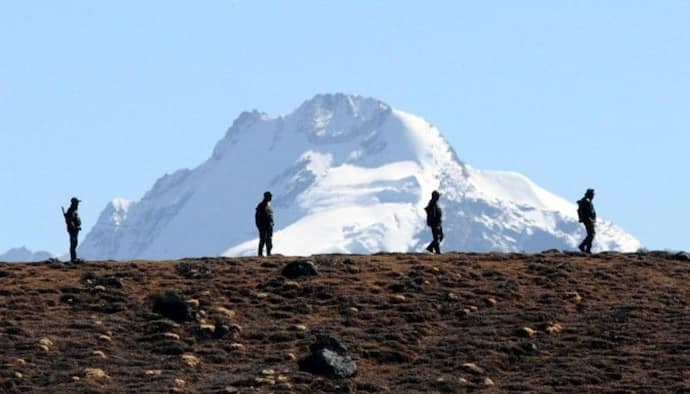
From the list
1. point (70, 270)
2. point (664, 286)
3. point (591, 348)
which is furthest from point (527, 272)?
point (70, 270)

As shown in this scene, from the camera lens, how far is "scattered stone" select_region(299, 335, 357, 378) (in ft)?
180

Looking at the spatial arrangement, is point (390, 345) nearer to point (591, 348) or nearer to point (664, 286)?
point (591, 348)

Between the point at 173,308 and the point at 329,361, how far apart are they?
715 cm

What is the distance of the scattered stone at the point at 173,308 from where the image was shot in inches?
2365

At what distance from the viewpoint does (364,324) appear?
6009 centimetres

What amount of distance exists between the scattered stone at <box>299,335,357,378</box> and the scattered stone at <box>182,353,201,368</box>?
9.30ft

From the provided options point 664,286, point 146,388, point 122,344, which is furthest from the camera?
point 664,286

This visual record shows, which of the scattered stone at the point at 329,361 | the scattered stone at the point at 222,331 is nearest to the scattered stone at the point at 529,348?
the scattered stone at the point at 329,361

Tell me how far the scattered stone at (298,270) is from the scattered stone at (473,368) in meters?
10.4

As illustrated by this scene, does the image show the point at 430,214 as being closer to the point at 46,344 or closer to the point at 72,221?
the point at 72,221

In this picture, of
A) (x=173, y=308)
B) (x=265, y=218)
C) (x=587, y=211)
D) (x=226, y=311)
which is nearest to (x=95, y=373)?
(x=173, y=308)

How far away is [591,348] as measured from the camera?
58.3 m

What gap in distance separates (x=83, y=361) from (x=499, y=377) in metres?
11.0

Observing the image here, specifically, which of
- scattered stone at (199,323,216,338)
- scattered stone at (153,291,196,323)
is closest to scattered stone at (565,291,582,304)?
scattered stone at (199,323,216,338)
